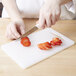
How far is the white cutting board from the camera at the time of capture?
81cm

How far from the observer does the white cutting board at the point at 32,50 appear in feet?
2.66

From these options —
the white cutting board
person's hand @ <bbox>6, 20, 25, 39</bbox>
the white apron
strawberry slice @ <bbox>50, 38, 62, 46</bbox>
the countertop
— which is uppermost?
the white apron

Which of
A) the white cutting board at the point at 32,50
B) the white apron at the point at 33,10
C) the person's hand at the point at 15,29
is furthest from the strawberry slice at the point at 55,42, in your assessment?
the white apron at the point at 33,10

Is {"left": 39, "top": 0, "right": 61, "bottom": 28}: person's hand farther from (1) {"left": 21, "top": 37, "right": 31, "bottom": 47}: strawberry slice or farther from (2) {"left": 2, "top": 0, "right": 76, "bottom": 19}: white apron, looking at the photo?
(2) {"left": 2, "top": 0, "right": 76, "bottom": 19}: white apron

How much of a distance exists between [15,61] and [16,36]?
18 cm

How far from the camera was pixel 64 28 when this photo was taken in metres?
1.04

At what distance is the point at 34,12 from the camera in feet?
3.84

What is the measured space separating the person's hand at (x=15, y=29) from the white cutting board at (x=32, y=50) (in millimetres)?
38

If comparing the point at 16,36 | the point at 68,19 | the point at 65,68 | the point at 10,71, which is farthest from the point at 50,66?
the point at 68,19

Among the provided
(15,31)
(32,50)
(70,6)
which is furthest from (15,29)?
(70,6)

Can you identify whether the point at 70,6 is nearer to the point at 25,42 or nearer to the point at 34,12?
the point at 34,12

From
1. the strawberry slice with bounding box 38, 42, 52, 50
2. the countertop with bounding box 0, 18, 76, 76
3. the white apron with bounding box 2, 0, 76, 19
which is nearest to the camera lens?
the countertop with bounding box 0, 18, 76, 76

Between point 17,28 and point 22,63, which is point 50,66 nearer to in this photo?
point 22,63

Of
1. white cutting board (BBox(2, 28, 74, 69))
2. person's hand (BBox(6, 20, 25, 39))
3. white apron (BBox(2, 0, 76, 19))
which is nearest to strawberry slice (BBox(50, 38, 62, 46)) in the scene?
white cutting board (BBox(2, 28, 74, 69))
